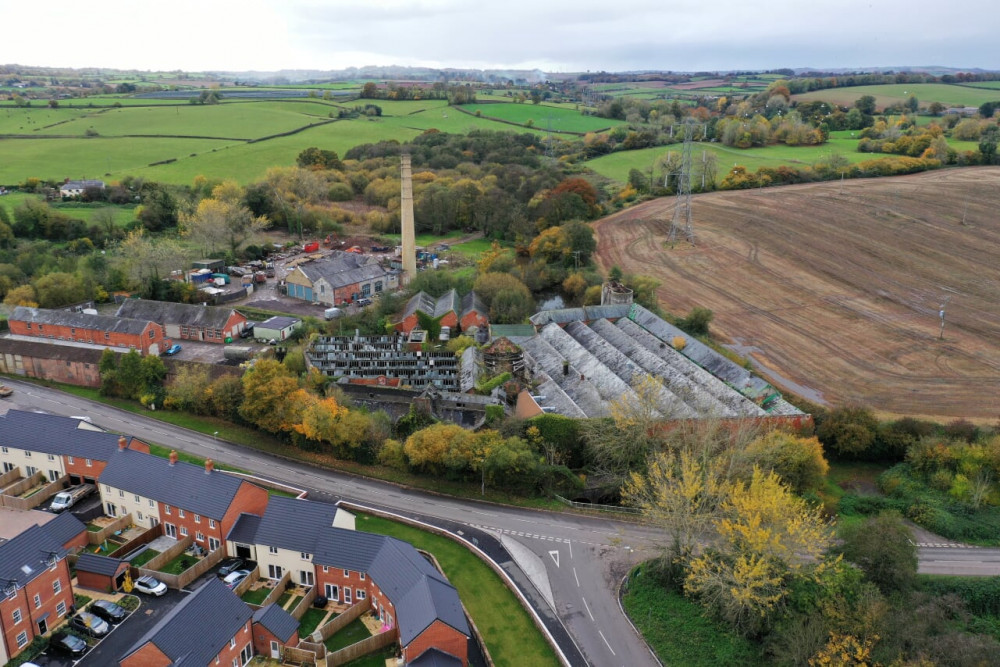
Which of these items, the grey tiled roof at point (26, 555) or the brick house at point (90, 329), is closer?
the grey tiled roof at point (26, 555)

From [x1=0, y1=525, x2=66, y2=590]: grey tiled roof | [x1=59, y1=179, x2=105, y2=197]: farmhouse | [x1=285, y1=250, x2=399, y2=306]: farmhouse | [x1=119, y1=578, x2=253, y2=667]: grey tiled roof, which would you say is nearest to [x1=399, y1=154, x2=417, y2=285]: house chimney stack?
[x1=285, y1=250, x2=399, y2=306]: farmhouse

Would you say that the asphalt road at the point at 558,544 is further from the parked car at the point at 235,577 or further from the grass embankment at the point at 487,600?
the parked car at the point at 235,577

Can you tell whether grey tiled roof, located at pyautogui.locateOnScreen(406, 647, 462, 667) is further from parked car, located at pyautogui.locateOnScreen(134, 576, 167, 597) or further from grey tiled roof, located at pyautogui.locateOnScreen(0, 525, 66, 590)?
grey tiled roof, located at pyautogui.locateOnScreen(0, 525, 66, 590)

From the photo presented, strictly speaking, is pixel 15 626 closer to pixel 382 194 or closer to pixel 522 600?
pixel 522 600

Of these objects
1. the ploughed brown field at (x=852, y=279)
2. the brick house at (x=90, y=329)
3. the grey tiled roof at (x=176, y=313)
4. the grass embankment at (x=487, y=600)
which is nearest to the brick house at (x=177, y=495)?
the grass embankment at (x=487, y=600)

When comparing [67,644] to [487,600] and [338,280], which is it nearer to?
[487,600]

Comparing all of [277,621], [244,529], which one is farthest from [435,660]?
[244,529]
